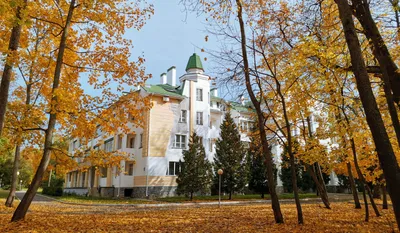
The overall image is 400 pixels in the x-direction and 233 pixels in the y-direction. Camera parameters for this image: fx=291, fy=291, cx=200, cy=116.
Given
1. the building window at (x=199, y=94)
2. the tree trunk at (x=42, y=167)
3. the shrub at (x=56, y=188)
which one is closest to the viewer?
the tree trunk at (x=42, y=167)

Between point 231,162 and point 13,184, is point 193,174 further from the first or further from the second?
point 13,184

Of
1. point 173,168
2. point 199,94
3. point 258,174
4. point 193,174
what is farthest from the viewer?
point 199,94

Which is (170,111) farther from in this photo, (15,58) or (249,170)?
(15,58)

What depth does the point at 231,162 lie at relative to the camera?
93.1ft

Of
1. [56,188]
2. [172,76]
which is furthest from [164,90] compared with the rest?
[56,188]

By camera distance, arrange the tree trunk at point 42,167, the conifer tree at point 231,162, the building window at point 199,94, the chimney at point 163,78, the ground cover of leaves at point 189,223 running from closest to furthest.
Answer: the ground cover of leaves at point 189,223
the tree trunk at point 42,167
the conifer tree at point 231,162
the building window at point 199,94
the chimney at point 163,78

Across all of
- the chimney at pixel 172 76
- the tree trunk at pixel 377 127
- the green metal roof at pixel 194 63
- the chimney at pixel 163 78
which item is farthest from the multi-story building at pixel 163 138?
the tree trunk at pixel 377 127

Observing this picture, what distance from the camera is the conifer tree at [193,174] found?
26234 mm

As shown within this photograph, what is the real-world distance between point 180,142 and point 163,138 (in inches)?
82.7

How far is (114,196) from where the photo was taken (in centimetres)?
2931

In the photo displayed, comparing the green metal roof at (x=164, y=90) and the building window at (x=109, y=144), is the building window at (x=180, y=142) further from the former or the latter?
the building window at (x=109, y=144)

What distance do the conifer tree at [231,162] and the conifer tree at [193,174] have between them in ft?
5.07

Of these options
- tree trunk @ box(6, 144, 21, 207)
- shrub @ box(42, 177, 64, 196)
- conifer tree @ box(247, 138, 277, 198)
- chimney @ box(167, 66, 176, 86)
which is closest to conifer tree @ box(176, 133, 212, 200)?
conifer tree @ box(247, 138, 277, 198)

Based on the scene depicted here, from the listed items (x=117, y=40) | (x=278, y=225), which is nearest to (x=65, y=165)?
(x=117, y=40)
